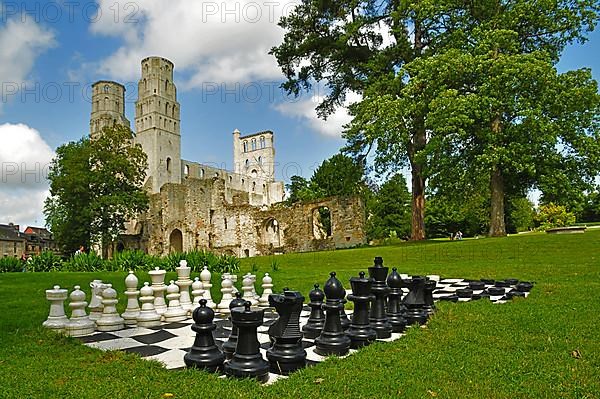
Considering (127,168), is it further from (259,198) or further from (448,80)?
(259,198)

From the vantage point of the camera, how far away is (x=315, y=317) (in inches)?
151

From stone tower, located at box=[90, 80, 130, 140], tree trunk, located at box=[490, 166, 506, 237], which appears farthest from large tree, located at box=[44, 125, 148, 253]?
stone tower, located at box=[90, 80, 130, 140]

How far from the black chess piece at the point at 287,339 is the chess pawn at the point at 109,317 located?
1837mm

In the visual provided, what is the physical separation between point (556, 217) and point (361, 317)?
37673 mm

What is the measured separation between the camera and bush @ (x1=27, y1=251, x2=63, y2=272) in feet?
43.7

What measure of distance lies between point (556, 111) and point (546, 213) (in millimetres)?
25094

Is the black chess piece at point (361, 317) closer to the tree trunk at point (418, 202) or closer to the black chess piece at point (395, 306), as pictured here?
the black chess piece at point (395, 306)

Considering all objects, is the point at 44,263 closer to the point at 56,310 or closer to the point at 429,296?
the point at 56,310

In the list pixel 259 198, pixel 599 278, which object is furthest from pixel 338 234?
pixel 259 198

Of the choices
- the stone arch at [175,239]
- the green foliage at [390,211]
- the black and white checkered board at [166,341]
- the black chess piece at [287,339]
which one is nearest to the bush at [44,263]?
the black and white checkered board at [166,341]

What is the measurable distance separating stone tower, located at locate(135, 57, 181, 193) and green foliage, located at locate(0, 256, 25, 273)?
126ft

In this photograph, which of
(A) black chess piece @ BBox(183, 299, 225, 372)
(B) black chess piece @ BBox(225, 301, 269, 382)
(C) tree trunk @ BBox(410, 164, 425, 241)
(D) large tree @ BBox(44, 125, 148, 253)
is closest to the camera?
(B) black chess piece @ BBox(225, 301, 269, 382)

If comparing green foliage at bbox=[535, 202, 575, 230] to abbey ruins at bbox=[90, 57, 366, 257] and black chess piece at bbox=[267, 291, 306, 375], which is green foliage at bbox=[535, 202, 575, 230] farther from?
black chess piece at bbox=[267, 291, 306, 375]

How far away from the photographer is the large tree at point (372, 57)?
16.9 m
